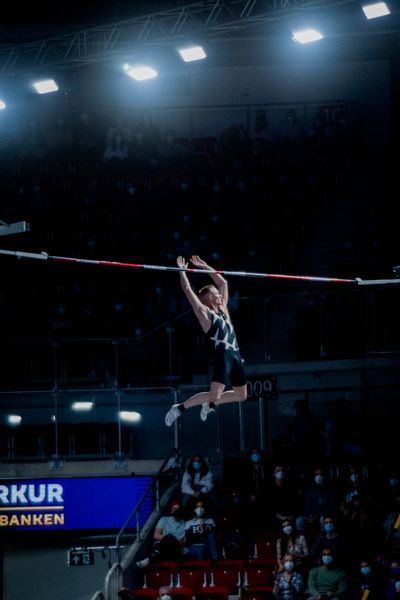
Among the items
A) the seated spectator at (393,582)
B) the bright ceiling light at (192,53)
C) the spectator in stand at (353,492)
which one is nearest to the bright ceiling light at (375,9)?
the bright ceiling light at (192,53)

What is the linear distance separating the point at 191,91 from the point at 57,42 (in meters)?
6.54

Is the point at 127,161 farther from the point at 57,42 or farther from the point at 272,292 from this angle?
the point at 272,292

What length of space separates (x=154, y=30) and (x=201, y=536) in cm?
868

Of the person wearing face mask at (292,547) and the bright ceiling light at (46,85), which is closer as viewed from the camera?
the person wearing face mask at (292,547)

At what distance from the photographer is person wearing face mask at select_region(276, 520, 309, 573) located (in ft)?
50.4

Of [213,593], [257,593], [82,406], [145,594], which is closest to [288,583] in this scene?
[257,593]

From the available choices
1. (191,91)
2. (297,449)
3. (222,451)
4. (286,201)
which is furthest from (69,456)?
(191,91)

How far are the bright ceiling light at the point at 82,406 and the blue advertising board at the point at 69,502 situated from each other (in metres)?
1.26

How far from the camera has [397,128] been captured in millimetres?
24922

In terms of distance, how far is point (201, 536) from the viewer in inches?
658

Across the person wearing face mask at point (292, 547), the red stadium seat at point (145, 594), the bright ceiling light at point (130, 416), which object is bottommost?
the red stadium seat at point (145, 594)

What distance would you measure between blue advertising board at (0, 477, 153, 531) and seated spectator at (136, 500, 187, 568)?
1897 mm

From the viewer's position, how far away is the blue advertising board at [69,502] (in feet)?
62.7

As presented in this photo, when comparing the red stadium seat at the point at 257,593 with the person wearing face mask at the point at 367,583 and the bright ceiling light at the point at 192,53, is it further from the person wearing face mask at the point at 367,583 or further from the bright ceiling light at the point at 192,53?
the bright ceiling light at the point at 192,53
